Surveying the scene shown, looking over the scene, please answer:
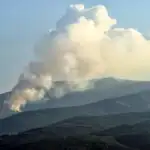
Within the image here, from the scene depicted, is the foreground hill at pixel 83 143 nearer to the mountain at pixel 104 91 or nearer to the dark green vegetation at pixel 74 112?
the dark green vegetation at pixel 74 112

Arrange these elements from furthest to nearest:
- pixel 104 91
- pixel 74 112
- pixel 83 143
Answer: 1. pixel 104 91
2. pixel 74 112
3. pixel 83 143

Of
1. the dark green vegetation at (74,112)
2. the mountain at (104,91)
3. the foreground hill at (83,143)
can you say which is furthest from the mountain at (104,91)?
the foreground hill at (83,143)

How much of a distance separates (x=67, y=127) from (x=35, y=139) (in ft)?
94.5

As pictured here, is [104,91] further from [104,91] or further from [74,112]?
[74,112]

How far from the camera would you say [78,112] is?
150 meters

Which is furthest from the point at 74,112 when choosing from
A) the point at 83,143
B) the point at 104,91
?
the point at 83,143

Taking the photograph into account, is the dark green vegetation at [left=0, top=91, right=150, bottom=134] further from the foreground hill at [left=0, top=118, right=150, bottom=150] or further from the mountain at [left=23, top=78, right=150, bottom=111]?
the foreground hill at [left=0, top=118, right=150, bottom=150]

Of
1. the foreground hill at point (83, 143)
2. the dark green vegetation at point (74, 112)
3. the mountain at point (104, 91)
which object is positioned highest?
the mountain at point (104, 91)

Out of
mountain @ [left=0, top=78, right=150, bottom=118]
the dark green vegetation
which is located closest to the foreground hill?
the dark green vegetation

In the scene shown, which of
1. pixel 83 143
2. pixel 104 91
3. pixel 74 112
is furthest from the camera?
pixel 104 91

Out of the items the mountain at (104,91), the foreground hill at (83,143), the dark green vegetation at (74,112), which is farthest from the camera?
the mountain at (104,91)

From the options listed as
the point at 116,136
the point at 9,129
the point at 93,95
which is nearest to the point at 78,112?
the point at 93,95

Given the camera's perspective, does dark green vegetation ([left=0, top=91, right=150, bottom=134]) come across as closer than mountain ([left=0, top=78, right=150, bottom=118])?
Yes

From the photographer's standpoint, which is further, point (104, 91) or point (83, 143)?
point (104, 91)
